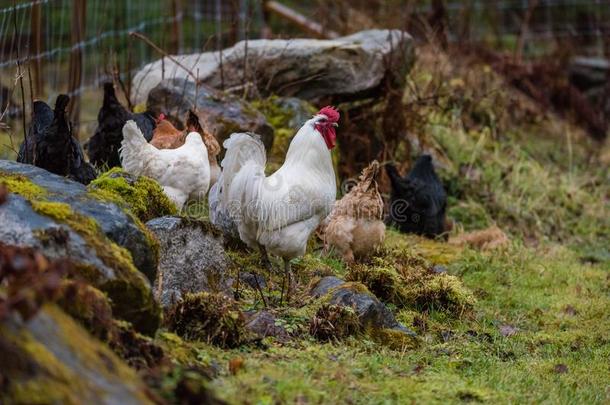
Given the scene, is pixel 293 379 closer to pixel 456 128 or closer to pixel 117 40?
pixel 456 128

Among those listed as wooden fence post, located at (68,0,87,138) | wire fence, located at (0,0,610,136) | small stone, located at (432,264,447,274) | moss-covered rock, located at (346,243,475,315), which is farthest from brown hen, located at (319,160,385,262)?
wire fence, located at (0,0,610,136)

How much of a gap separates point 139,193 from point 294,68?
17.4 feet

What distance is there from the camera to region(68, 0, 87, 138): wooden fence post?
10859 mm

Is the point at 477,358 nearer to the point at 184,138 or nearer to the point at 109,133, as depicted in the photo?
the point at 184,138

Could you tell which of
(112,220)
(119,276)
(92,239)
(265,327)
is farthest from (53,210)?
(265,327)

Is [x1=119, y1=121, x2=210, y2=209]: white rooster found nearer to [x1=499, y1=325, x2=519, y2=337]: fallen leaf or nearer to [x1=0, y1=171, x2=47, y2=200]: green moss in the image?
[x1=0, y1=171, x2=47, y2=200]: green moss

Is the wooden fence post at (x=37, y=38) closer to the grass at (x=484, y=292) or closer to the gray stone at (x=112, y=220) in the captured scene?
the grass at (x=484, y=292)

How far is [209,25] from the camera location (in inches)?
715

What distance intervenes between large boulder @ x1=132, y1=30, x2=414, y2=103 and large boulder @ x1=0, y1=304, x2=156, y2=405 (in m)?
7.62

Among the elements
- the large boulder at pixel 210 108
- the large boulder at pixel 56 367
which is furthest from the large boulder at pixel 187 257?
the large boulder at pixel 210 108

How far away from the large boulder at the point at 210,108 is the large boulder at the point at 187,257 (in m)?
3.32

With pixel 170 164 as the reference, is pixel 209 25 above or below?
above

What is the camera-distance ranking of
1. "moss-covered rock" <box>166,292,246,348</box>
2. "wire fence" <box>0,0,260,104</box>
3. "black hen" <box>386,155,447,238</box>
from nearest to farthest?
"moss-covered rock" <box>166,292,246,348</box>
"black hen" <box>386,155,447,238</box>
"wire fence" <box>0,0,260,104</box>

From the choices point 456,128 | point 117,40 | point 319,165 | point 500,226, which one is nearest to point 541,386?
point 319,165
